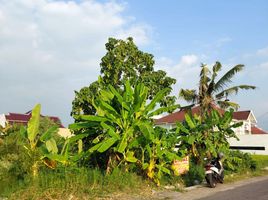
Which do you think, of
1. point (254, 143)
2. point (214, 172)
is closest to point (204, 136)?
point (214, 172)

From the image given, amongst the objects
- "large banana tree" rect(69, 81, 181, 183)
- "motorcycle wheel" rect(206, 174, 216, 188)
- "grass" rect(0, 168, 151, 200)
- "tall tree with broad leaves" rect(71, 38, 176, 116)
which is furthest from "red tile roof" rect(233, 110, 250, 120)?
"grass" rect(0, 168, 151, 200)

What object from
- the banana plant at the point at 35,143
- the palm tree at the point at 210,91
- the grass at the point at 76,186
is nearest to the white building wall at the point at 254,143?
the palm tree at the point at 210,91

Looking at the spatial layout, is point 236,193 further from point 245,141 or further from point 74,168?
point 245,141

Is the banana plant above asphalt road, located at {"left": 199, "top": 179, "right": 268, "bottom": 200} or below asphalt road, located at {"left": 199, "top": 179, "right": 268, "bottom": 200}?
above

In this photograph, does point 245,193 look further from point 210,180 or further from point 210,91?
point 210,91

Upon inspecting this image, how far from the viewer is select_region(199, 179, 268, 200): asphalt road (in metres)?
9.41

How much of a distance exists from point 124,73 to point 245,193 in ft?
35.1

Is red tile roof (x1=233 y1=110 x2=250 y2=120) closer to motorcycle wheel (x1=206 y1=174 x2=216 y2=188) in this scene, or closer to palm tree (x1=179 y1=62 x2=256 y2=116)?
palm tree (x1=179 y1=62 x2=256 y2=116)

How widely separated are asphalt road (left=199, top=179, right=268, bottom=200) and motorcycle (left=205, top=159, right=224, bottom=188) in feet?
2.09

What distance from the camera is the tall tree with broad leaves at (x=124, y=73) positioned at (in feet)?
61.7

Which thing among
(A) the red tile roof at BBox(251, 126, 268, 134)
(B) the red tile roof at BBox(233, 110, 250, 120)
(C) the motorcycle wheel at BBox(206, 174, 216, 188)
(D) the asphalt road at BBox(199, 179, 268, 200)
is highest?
(B) the red tile roof at BBox(233, 110, 250, 120)

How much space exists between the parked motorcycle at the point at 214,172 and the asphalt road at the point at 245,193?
0.64m

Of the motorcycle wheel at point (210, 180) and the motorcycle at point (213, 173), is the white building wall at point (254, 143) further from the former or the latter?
the motorcycle wheel at point (210, 180)

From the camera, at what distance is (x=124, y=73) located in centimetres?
1927
